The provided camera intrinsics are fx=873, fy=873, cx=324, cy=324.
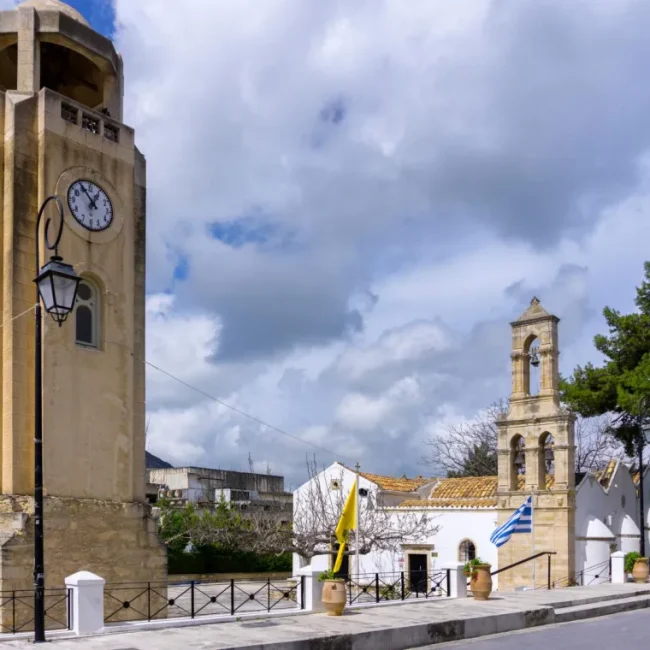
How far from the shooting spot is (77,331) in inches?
714

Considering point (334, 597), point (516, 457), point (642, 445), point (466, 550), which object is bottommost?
point (466, 550)

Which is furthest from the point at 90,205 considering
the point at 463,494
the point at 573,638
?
the point at 463,494

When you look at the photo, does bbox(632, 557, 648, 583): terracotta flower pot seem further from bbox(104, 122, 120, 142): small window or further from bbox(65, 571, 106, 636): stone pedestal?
bbox(104, 122, 120, 142): small window

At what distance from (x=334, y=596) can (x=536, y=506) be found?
1518cm

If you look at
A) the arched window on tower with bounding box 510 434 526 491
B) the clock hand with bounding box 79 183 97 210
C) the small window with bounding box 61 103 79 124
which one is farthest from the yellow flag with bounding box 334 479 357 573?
the arched window on tower with bounding box 510 434 526 491

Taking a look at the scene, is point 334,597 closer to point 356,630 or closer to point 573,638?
point 356,630

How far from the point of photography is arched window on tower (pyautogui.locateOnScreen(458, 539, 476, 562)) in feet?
111

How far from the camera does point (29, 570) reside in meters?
16.2

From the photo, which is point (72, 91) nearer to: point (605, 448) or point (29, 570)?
point (29, 570)

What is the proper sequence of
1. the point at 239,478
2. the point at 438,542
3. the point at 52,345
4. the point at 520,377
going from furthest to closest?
the point at 239,478 < the point at 438,542 < the point at 520,377 < the point at 52,345

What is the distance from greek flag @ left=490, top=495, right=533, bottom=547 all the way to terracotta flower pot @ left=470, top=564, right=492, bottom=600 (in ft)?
19.0

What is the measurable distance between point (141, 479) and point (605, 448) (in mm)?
36728

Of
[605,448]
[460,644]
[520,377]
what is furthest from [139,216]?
[605,448]

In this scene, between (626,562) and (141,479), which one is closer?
(141,479)
